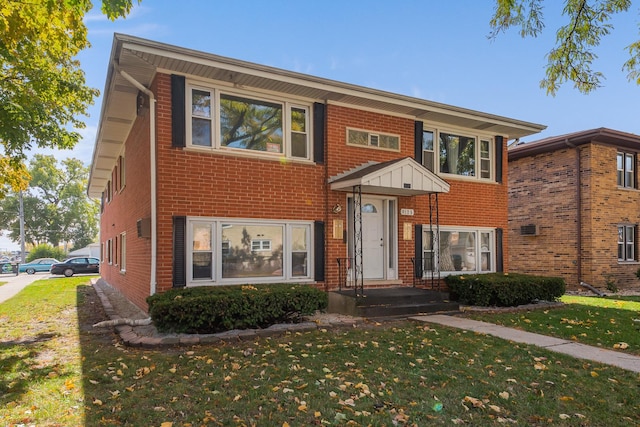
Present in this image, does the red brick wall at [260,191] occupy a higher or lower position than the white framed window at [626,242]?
higher

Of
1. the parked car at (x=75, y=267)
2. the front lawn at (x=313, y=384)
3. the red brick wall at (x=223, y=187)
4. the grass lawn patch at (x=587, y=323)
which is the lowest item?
the parked car at (x=75, y=267)

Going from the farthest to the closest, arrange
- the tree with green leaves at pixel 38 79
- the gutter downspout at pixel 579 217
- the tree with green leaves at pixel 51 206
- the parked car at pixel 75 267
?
1. the tree with green leaves at pixel 51 206
2. the parked car at pixel 75 267
3. the gutter downspout at pixel 579 217
4. the tree with green leaves at pixel 38 79

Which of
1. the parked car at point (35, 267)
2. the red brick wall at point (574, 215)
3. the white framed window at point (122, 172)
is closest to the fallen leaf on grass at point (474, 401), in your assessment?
the white framed window at point (122, 172)

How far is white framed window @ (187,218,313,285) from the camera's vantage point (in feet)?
27.9

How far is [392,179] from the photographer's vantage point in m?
9.26

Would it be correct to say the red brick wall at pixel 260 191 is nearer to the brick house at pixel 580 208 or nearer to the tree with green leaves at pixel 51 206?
the brick house at pixel 580 208

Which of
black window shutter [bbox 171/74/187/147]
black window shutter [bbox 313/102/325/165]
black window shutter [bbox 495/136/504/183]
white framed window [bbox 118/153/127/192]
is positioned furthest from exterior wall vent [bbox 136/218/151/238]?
black window shutter [bbox 495/136/504/183]

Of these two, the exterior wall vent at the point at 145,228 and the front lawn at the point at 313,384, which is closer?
the front lawn at the point at 313,384

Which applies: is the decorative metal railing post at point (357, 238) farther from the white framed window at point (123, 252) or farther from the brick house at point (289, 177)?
the white framed window at point (123, 252)

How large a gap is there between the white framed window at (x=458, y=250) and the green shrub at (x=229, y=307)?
14.2 ft

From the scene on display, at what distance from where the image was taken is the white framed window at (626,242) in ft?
53.0

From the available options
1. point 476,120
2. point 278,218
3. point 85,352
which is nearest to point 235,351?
point 85,352

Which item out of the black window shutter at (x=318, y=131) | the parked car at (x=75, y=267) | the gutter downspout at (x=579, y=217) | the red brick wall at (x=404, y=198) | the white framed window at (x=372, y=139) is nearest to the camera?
the black window shutter at (x=318, y=131)

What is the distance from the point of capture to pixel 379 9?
8586mm
